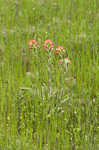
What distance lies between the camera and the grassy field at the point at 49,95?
6.78 ft

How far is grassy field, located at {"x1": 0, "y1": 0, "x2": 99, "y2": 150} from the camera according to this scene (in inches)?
81.4

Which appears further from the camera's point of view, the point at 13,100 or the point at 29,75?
the point at 29,75

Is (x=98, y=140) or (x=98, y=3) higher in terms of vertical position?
(x=98, y=3)

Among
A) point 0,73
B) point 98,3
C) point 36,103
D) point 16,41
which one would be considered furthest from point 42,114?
point 98,3

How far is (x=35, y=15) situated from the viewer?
3.64 m

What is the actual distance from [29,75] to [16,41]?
50 centimetres

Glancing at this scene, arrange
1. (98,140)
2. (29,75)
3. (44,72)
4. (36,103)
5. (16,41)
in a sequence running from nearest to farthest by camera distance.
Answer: (98,140) < (36,103) < (44,72) < (29,75) < (16,41)

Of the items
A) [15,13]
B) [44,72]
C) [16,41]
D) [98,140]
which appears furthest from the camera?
[15,13]

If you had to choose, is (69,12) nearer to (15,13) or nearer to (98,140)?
(15,13)

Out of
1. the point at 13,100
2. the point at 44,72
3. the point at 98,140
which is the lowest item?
the point at 98,140

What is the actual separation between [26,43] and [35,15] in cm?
66

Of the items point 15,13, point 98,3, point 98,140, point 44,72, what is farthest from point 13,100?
point 98,3

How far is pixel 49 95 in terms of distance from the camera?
2.39 metres

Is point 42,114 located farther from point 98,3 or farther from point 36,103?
point 98,3
